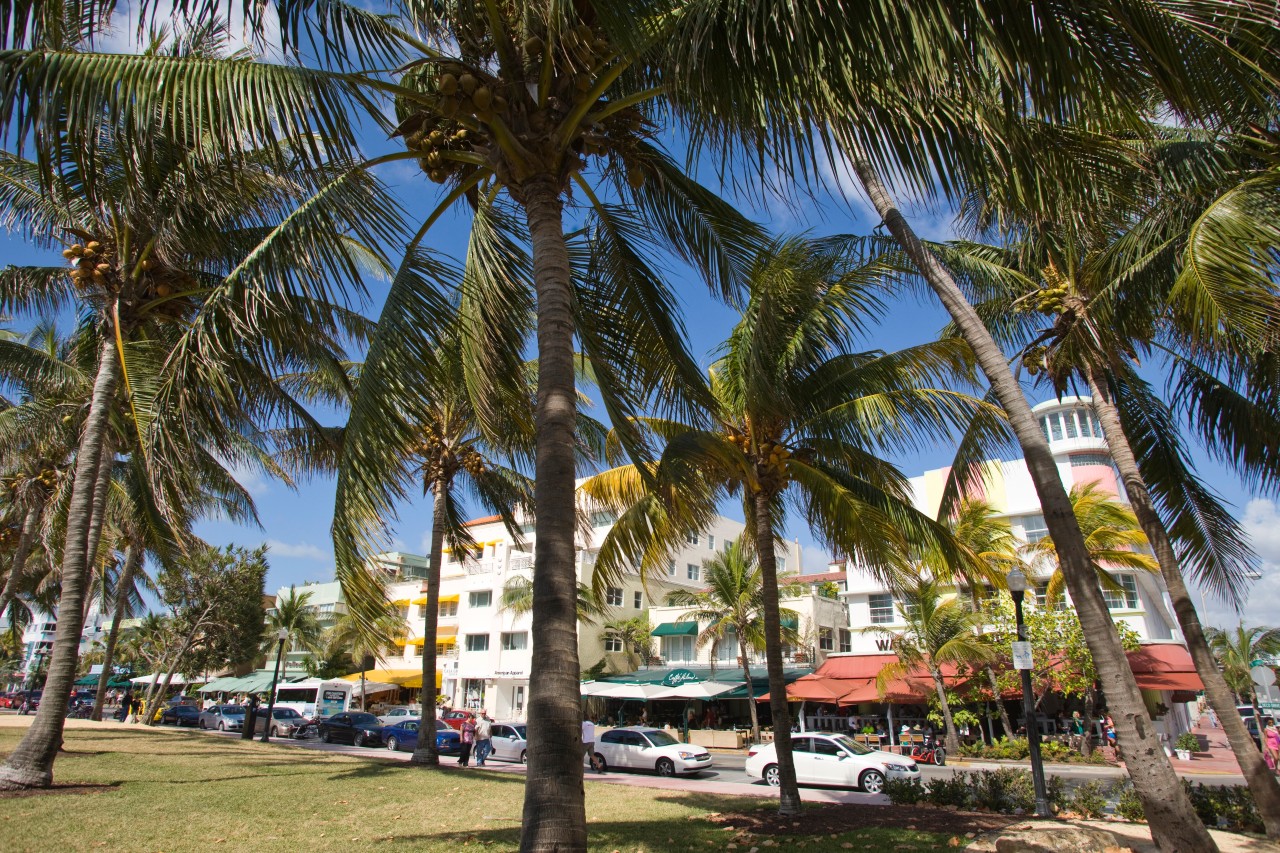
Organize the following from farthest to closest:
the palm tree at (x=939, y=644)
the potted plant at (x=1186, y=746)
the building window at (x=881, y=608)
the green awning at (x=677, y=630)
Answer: the green awning at (x=677, y=630)
the building window at (x=881, y=608)
the potted plant at (x=1186, y=746)
the palm tree at (x=939, y=644)

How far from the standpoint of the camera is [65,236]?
39.8 ft

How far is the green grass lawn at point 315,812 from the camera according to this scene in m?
7.99

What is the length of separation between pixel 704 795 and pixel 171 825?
935 cm

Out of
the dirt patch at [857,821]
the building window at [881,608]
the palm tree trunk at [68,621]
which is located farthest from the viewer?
the building window at [881,608]

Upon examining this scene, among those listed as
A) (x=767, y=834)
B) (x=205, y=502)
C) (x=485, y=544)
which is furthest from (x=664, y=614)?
(x=767, y=834)

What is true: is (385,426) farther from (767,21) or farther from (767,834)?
(767,834)

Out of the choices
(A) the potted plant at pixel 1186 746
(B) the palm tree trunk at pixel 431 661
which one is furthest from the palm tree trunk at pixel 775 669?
(A) the potted plant at pixel 1186 746

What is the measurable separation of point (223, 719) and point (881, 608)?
104 ft

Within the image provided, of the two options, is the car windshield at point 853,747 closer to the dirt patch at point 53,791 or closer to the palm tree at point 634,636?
the dirt patch at point 53,791

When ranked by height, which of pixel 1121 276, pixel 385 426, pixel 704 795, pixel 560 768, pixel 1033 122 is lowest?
pixel 704 795

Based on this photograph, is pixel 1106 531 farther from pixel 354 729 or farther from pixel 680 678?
pixel 354 729

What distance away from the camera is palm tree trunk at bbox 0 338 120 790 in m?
10.2

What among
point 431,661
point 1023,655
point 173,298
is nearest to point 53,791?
point 173,298

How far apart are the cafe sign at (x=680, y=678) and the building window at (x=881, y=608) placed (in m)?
9.48
